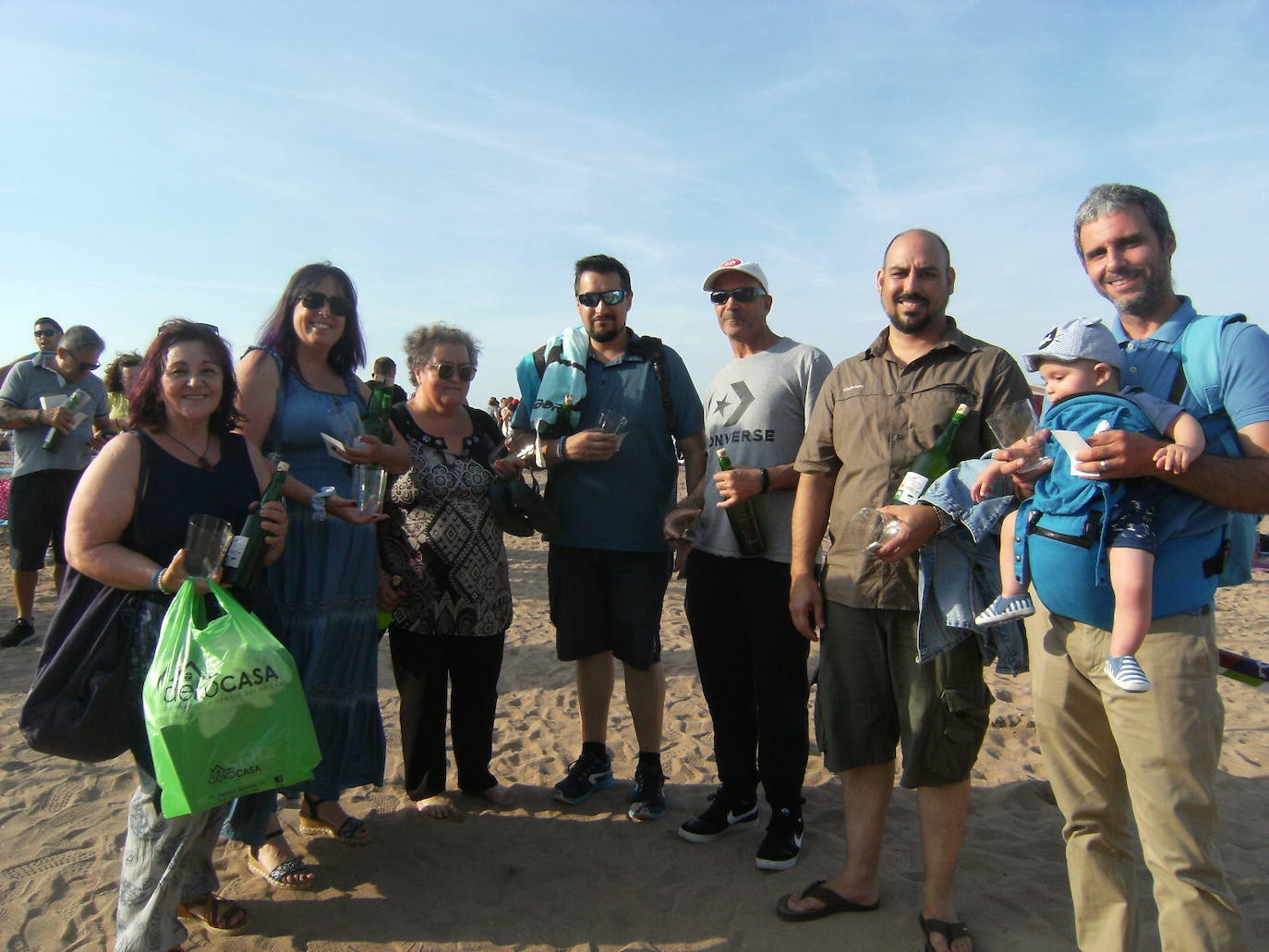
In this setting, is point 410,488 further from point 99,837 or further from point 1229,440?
point 1229,440

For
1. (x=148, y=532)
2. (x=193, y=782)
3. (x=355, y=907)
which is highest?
(x=148, y=532)

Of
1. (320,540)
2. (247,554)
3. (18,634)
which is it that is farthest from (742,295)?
(18,634)

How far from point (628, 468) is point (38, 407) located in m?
5.65

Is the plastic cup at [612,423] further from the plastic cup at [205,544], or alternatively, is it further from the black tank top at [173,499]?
the plastic cup at [205,544]

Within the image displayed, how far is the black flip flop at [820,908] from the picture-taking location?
10.3 ft

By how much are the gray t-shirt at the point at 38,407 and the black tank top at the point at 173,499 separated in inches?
180

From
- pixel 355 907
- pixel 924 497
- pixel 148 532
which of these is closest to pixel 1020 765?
pixel 924 497

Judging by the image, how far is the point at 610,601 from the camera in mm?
4012

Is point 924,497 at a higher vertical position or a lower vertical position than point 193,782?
higher

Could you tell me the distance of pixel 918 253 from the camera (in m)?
2.93

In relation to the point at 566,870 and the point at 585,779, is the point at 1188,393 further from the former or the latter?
the point at 585,779

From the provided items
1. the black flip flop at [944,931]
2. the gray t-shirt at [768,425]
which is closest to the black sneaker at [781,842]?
the black flip flop at [944,931]

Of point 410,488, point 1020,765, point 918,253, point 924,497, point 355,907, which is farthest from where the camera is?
point 1020,765

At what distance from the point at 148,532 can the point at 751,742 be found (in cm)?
269
